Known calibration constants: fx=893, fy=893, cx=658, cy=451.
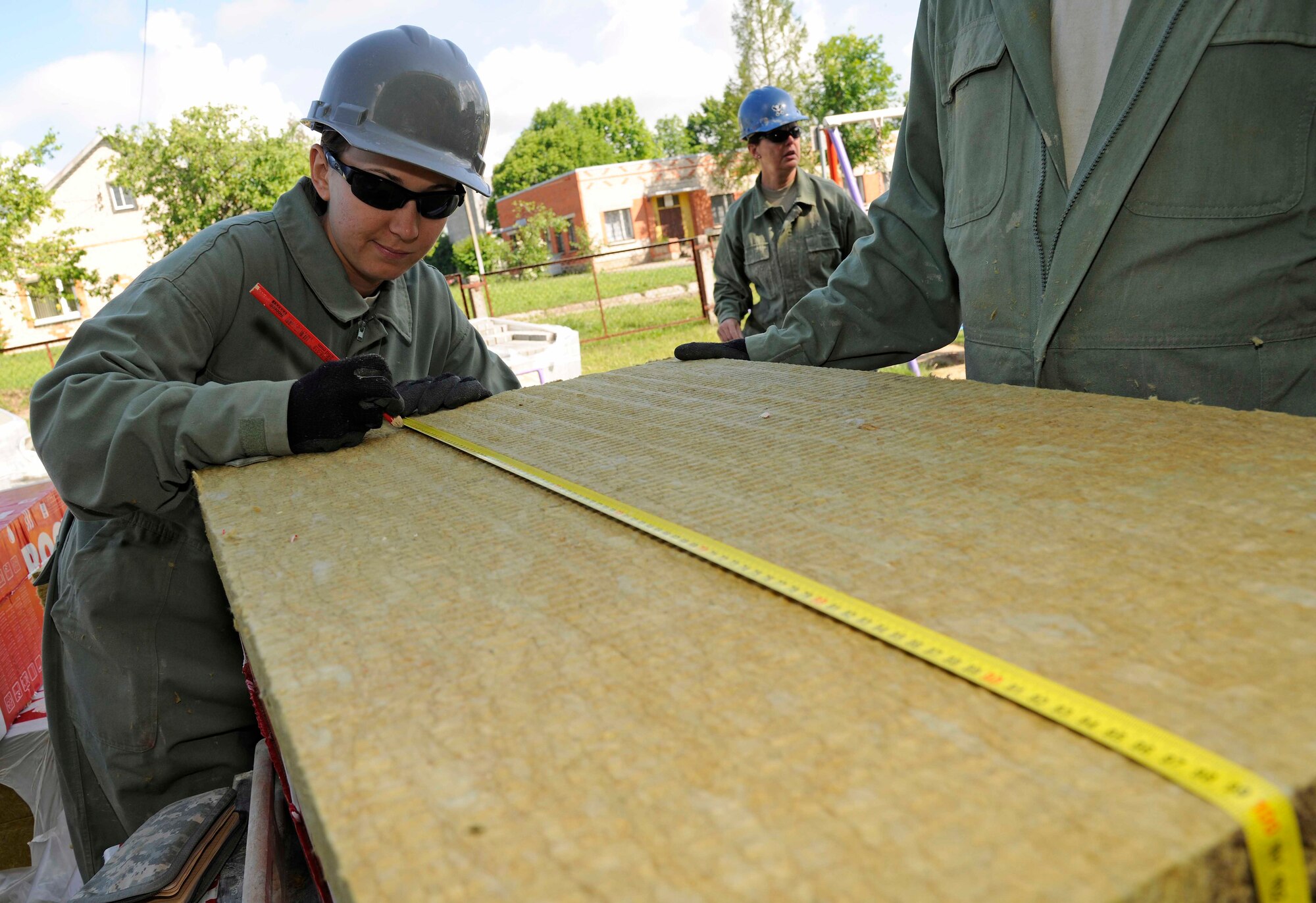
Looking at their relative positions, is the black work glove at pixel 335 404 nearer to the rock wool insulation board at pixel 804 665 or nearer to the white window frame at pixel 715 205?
the rock wool insulation board at pixel 804 665

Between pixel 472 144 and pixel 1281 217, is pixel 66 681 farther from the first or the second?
pixel 1281 217

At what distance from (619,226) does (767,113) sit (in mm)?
38106

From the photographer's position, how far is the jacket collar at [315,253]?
80.9 inches

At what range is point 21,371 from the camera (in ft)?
61.3

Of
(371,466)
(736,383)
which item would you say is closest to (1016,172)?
(736,383)

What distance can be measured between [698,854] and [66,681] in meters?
1.90

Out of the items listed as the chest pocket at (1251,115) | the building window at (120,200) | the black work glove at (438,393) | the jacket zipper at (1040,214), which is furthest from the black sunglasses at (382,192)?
the building window at (120,200)

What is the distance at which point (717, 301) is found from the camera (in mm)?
5598

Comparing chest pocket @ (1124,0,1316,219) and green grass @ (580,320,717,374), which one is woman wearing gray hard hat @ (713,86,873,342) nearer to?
chest pocket @ (1124,0,1316,219)

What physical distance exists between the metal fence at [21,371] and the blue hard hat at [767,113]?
10.1 metres

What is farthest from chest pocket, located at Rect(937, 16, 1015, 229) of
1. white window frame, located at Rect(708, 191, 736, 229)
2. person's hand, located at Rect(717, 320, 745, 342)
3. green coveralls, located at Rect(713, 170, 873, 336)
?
white window frame, located at Rect(708, 191, 736, 229)

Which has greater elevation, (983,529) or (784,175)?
(784,175)

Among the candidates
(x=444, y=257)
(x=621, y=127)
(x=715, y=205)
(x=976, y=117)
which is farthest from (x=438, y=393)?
(x=621, y=127)

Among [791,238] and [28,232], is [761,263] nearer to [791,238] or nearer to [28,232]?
[791,238]
